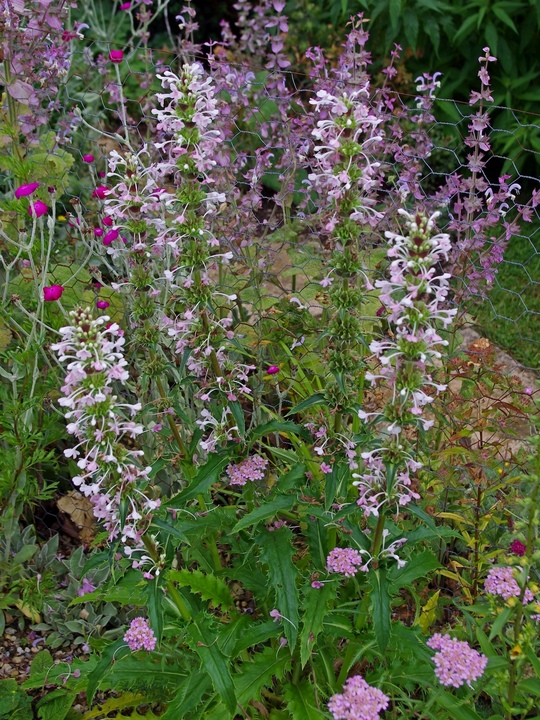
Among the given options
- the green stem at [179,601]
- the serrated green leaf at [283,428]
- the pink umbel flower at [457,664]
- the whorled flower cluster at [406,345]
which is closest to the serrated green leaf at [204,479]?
the serrated green leaf at [283,428]

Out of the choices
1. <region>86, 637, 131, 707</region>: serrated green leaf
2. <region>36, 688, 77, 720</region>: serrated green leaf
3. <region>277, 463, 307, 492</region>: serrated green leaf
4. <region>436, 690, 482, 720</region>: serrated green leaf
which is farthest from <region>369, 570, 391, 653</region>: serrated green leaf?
<region>36, 688, 77, 720</region>: serrated green leaf

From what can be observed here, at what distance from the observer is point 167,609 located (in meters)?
2.11

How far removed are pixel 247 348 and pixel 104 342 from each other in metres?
1.54

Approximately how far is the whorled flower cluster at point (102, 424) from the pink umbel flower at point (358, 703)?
0.60 meters

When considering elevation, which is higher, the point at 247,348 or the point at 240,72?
the point at 240,72

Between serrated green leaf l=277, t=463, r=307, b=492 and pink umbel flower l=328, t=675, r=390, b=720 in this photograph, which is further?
serrated green leaf l=277, t=463, r=307, b=492

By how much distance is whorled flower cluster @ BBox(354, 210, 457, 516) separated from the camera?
152cm

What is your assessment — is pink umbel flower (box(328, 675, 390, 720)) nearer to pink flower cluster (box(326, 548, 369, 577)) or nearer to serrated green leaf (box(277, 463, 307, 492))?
pink flower cluster (box(326, 548, 369, 577))

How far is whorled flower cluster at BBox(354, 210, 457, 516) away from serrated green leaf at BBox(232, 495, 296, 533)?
9.1 inches

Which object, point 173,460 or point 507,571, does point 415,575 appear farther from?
point 173,460

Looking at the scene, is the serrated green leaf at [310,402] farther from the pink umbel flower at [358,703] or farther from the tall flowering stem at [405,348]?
the pink umbel flower at [358,703]

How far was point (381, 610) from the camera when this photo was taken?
68.7 inches

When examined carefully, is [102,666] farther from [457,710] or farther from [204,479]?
[457,710]

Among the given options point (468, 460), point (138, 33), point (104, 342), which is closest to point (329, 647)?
point (468, 460)
